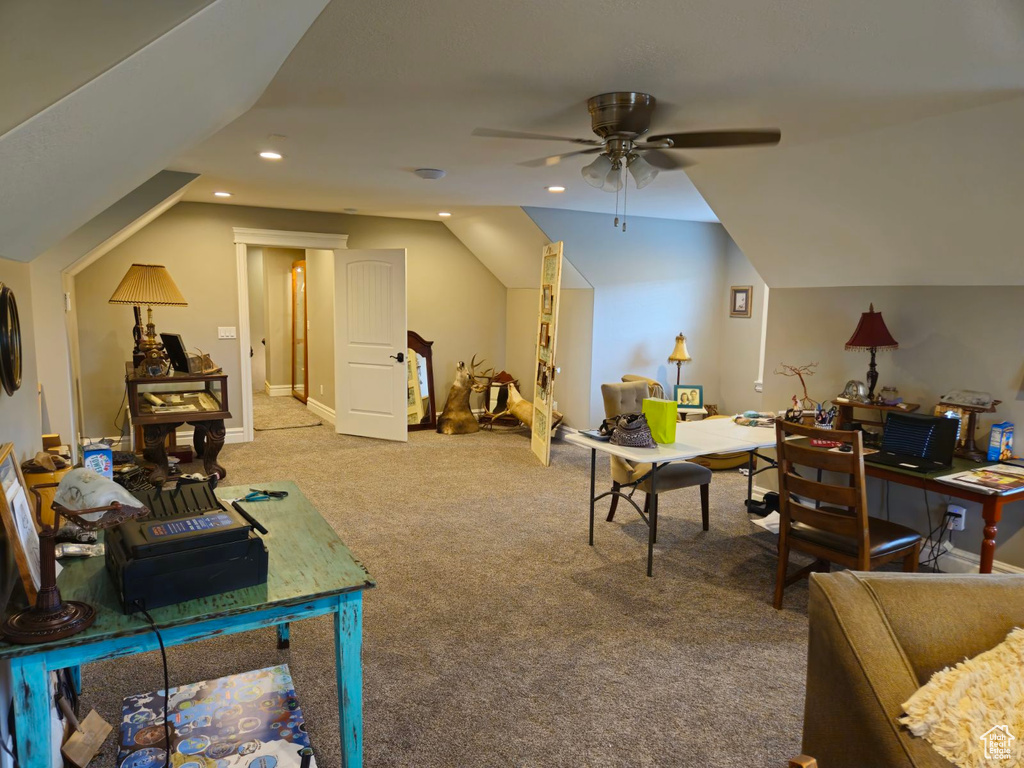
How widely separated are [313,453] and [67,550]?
4312 millimetres

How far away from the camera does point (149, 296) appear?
492 cm

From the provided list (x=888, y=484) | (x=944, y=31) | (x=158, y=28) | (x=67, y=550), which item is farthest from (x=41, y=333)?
(x=888, y=484)

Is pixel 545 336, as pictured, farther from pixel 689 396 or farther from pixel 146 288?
pixel 146 288

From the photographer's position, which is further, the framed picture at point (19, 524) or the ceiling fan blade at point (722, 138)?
the ceiling fan blade at point (722, 138)

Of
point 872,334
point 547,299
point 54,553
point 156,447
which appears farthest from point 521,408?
point 54,553

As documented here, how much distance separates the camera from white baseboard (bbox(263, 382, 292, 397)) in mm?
9227

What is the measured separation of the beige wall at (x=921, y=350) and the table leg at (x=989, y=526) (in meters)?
0.56

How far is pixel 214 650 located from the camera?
8.74 feet

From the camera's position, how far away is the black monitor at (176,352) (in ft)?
16.4

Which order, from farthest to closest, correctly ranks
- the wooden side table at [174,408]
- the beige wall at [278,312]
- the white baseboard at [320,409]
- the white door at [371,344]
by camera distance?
1. the beige wall at [278,312]
2. the white baseboard at [320,409]
3. the white door at [371,344]
4. the wooden side table at [174,408]

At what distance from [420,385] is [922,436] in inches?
199

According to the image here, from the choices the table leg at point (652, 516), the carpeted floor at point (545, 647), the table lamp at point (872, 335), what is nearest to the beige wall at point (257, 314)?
the carpeted floor at point (545, 647)
